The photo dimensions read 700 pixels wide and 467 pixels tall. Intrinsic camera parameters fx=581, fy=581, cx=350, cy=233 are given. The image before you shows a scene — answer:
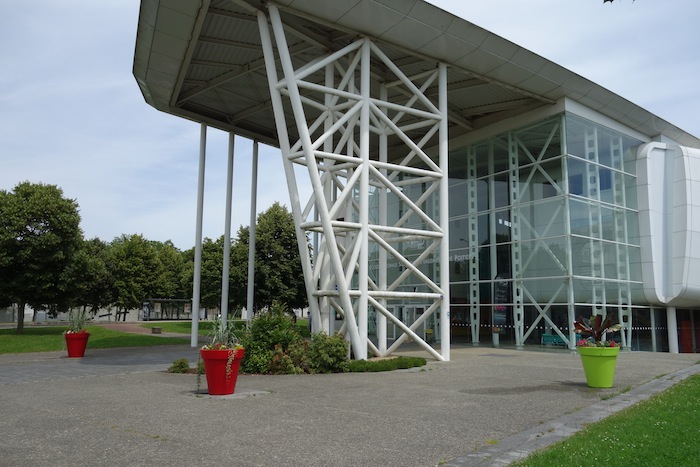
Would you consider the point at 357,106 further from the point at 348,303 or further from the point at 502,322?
the point at 502,322

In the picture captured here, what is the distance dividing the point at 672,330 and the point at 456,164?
12329 millimetres

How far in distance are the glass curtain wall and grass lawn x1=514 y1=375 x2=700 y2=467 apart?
49.5 ft

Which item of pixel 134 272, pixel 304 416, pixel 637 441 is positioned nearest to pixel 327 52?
pixel 304 416

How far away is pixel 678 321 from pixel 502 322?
351 inches

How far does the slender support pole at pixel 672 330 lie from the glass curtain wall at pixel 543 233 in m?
2.33

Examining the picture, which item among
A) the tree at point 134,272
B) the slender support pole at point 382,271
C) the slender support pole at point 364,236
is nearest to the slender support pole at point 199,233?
the slender support pole at point 382,271

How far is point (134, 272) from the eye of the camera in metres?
60.1

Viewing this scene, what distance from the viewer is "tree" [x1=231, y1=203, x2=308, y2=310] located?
3859cm

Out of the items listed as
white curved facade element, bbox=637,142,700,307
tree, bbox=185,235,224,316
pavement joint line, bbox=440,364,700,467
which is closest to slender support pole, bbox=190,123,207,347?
pavement joint line, bbox=440,364,700,467

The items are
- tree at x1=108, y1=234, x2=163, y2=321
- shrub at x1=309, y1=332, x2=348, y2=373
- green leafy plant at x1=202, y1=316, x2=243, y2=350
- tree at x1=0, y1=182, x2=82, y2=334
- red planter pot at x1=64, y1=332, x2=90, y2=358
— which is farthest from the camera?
tree at x1=108, y1=234, x2=163, y2=321

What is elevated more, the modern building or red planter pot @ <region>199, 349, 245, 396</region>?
the modern building

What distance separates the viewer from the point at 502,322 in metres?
25.0

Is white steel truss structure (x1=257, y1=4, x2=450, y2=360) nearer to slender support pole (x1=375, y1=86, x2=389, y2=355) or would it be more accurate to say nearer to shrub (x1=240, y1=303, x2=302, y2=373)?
slender support pole (x1=375, y1=86, x2=389, y2=355)

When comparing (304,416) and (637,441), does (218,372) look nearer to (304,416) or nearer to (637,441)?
(304,416)
